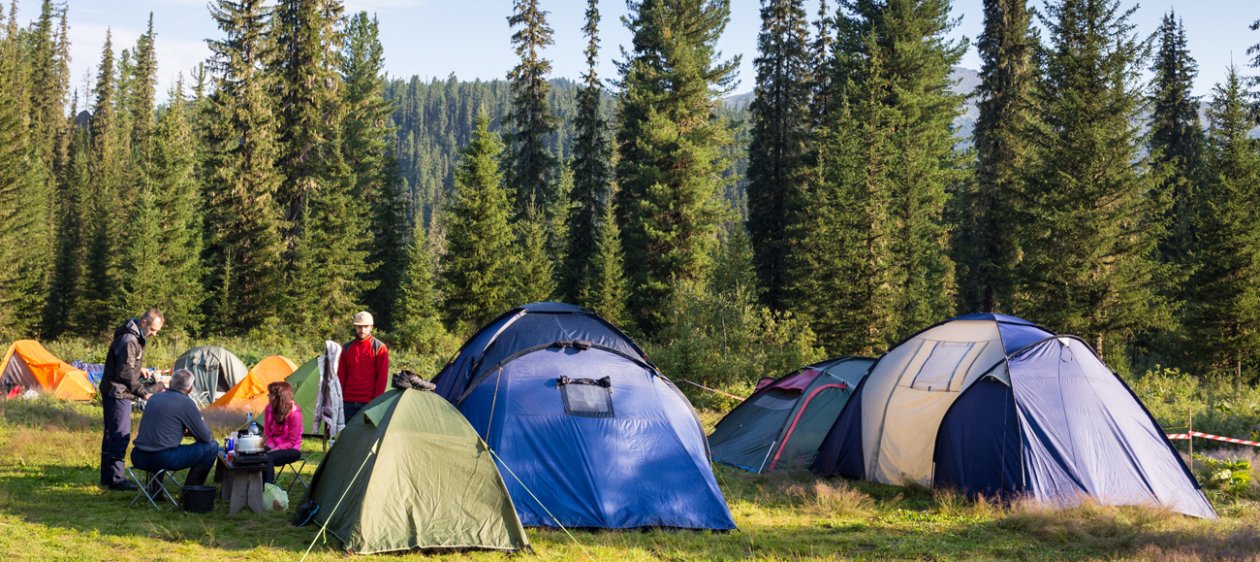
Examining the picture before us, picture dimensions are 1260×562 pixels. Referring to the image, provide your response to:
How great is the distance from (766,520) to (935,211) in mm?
25012

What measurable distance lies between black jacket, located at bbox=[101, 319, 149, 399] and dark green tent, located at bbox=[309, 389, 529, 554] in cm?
291

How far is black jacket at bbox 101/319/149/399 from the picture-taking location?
906 cm

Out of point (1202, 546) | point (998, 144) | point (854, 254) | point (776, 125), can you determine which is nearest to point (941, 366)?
point (1202, 546)

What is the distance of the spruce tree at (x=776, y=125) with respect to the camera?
3659 centimetres

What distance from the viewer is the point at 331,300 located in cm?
3431

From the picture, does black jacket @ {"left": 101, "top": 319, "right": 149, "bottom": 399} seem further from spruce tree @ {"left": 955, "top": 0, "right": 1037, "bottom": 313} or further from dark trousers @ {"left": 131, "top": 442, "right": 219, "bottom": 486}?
spruce tree @ {"left": 955, "top": 0, "right": 1037, "bottom": 313}

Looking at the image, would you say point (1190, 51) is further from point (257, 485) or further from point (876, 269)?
point (257, 485)

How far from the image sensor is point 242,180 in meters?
31.9

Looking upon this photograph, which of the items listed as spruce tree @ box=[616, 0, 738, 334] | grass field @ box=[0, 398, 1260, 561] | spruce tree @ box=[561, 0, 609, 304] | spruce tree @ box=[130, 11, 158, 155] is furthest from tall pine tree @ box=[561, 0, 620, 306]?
spruce tree @ box=[130, 11, 158, 155]

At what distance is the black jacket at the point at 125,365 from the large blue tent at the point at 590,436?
3206 millimetres

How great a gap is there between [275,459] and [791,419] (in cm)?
635

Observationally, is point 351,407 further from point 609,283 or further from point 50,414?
point 609,283

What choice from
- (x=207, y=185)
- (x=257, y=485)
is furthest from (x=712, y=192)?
(x=257, y=485)

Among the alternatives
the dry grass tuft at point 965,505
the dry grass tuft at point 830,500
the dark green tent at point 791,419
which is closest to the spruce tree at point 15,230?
the dark green tent at point 791,419
